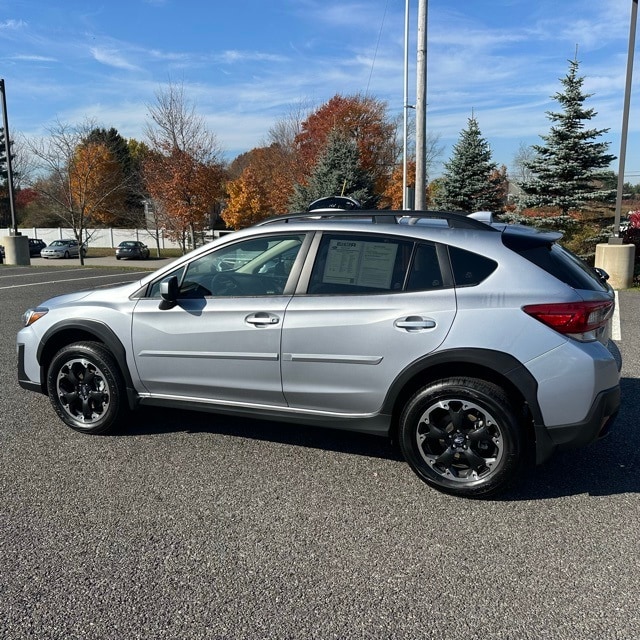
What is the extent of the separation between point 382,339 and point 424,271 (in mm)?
496

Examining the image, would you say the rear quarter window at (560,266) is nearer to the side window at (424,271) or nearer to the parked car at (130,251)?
the side window at (424,271)

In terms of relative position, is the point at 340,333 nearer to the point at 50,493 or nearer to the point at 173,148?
the point at 50,493

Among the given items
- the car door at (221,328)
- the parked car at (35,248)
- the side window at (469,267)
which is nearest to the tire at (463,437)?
the side window at (469,267)

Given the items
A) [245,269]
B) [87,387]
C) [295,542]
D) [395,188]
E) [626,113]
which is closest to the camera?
[295,542]

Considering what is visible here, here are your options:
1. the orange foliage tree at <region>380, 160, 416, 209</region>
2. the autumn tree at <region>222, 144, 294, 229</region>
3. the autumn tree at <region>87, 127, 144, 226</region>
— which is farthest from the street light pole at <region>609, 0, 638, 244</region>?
the autumn tree at <region>87, 127, 144, 226</region>

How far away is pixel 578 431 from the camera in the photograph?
3.19m

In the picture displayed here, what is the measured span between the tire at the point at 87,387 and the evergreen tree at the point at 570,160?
16.0 meters

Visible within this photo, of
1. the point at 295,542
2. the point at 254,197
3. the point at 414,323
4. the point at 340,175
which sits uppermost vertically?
the point at 340,175

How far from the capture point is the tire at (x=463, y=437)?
3.24m

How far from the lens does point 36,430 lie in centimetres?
447

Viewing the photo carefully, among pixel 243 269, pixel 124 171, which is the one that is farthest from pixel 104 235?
pixel 243 269

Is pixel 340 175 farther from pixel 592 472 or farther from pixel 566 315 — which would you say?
pixel 566 315

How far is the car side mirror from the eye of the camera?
152 inches

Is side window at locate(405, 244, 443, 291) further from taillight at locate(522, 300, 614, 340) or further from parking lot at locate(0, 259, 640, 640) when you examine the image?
parking lot at locate(0, 259, 640, 640)
